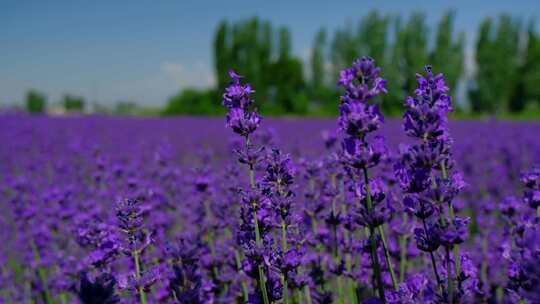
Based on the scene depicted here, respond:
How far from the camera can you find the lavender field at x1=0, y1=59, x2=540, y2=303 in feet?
4.65

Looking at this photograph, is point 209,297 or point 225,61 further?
point 225,61

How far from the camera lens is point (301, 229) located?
219 cm

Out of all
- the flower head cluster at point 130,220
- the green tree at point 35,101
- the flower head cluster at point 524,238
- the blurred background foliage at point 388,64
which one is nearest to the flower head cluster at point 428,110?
the flower head cluster at point 524,238

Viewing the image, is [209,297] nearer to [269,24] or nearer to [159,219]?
[159,219]

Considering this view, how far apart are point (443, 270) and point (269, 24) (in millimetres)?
39052

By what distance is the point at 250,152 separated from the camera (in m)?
1.70

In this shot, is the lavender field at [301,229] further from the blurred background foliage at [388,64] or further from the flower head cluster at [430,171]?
the blurred background foliage at [388,64]

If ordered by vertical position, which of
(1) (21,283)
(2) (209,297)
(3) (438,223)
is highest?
(3) (438,223)

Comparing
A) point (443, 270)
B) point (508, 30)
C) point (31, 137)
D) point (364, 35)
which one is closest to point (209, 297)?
point (443, 270)

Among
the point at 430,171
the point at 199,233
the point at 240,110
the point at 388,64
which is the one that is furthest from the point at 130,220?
the point at 388,64

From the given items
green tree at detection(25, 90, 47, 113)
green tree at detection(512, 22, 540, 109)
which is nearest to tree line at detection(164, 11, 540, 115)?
green tree at detection(512, 22, 540, 109)

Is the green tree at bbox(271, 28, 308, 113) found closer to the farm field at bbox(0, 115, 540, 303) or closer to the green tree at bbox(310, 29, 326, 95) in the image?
the green tree at bbox(310, 29, 326, 95)

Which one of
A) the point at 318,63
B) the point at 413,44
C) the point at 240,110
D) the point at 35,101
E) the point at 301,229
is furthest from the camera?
the point at 35,101

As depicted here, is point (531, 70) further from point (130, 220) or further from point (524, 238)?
point (130, 220)
